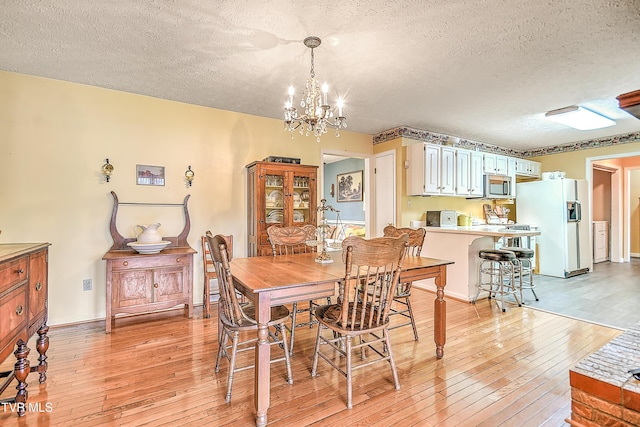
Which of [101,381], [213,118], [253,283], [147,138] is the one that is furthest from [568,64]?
[101,381]

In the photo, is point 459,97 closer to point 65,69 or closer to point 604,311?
point 604,311

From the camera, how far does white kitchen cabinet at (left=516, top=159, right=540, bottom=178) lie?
19.5ft

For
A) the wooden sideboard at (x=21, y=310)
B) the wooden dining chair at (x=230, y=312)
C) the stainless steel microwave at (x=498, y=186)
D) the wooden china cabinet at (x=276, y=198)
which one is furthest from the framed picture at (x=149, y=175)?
the stainless steel microwave at (x=498, y=186)

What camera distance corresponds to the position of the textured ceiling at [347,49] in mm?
1990

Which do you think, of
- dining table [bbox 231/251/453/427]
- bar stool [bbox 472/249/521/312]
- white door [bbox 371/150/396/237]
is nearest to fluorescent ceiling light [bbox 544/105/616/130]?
bar stool [bbox 472/249/521/312]

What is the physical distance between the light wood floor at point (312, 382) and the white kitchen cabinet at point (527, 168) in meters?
3.81

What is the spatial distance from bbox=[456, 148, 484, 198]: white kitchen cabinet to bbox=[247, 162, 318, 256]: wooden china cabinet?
2503 millimetres

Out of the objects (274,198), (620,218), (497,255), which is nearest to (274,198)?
(274,198)

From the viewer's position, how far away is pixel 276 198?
12.8 ft

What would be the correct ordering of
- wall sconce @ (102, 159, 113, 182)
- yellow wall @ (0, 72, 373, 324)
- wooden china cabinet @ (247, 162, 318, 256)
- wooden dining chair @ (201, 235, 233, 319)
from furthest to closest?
wooden china cabinet @ (247, 162, 318, 256) < wooden dining chair @ (201, 235, 233, 319) < wall sconce @ (102, 159, 113, 182) < yellow wall @ (0, 72, 373, 324)

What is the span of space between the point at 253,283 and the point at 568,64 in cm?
329

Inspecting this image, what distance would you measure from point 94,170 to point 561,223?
6.87m

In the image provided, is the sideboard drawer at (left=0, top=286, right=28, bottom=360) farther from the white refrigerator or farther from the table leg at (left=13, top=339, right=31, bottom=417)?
the white refrigerator

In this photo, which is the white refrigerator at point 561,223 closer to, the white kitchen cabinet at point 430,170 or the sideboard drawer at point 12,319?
the white kitchen cabinet at point 430,170
